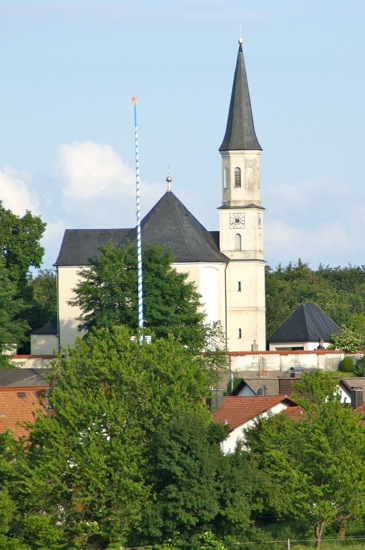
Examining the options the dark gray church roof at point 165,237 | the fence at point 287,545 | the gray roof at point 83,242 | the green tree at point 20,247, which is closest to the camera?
the fence at point 287,545

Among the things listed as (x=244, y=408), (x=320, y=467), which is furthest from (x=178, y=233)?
(x=320, y=467)

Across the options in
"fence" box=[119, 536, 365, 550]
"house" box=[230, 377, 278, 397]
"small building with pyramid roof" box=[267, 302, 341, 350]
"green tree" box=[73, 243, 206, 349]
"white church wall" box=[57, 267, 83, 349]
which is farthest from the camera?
"small building with pyramid roof" box=[267, 302, 341, 350]

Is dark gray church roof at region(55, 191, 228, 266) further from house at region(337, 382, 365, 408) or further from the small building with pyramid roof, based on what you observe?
house at region(337, 382, 365, 408)

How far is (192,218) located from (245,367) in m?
12.5

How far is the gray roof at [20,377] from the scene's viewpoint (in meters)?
61.4

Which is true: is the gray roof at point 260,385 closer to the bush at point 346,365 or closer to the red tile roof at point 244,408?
the bush at point 346,365

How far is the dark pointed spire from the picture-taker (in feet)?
280

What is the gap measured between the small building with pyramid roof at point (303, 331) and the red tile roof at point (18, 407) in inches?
1401

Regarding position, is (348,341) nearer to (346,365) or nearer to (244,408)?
(346,365)

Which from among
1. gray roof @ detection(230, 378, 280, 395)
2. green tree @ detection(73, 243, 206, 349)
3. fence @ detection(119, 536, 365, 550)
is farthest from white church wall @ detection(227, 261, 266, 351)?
fence @ detection(119, 536, 365, 550)

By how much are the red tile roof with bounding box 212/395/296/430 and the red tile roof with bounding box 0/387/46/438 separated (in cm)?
548

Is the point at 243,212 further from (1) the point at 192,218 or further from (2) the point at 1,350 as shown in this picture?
(2) the point at 1,350

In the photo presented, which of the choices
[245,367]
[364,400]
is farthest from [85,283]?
[364,400]

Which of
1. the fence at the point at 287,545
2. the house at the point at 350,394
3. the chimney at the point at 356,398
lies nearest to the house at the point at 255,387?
the house at the point at 350,394
